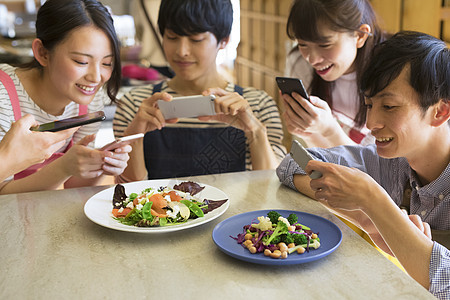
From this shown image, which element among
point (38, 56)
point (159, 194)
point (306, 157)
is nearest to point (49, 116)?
point (38, 56)

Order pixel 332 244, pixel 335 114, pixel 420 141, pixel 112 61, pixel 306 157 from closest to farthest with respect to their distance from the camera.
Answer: pixel 332 244, pixel 306 157, pixel 420 141, pixel 112 61, pixel 335 114

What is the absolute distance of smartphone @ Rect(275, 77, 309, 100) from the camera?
5.23ft

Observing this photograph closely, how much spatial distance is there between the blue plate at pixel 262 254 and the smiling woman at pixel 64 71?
501 mm

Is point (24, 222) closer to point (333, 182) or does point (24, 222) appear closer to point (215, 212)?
point (215, 212)

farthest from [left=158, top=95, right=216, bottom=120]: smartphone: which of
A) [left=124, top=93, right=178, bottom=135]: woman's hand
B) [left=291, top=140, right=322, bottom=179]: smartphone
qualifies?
[left=291, top=140, right=322, bottom=179]: smartphone

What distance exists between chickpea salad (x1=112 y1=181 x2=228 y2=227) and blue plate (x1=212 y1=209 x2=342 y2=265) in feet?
0.28

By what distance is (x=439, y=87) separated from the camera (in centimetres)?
129

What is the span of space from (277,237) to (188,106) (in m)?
0.74

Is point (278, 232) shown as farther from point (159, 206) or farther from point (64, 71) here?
point (64, 71)

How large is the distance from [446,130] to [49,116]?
1.28 meters

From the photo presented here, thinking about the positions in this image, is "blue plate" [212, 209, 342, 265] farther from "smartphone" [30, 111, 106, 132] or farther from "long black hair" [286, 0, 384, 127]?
"long black hair" [286, 0, 384, 127]

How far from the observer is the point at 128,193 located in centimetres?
141

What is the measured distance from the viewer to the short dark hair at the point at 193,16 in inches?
72.3

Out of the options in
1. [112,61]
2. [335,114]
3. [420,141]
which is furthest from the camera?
[335,114]
